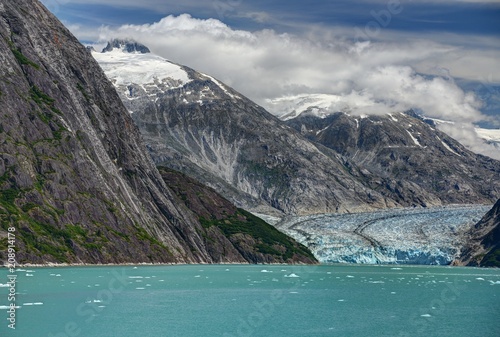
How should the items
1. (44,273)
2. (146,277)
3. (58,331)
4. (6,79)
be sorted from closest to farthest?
(58,331) < (44,273) < (146,277) < (6,79)

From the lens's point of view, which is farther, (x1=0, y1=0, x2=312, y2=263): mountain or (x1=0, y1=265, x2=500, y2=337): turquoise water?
(x1=0, y1=0, x2=312, y2=263): mountain

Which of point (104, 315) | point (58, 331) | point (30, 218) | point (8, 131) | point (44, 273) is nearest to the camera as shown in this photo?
point (58, 331)

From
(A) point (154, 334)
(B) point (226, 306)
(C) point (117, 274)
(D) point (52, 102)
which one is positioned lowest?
(C) point (117, 274)

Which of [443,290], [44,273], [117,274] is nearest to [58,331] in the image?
[44,273]

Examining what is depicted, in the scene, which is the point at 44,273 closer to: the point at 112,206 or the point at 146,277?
the point at 146,277

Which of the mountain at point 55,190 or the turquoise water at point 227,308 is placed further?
the mountain at point 55,190

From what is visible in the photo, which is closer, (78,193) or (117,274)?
(117,274)

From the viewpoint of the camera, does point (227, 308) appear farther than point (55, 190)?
No

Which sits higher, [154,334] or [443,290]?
[154,334]
